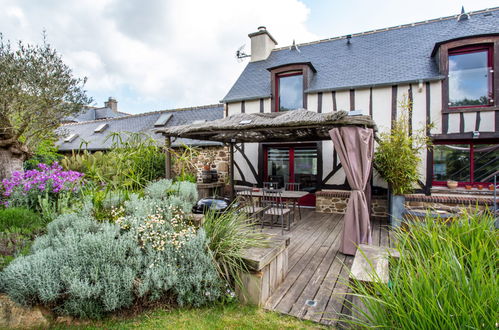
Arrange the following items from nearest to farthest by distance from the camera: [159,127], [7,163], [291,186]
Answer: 1. [7,163]
2. [291,186]
3. [159,127]

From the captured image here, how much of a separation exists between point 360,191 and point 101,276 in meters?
3.53

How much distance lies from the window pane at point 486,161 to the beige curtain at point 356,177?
405cm

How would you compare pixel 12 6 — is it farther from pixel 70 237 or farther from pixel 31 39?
pixel 70 237

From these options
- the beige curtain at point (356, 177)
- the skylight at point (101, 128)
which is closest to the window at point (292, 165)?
the beige curtain at point (356, 177)

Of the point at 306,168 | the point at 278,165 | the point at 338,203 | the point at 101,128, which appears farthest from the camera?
the point at 101,128

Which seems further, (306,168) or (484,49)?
(306,168)

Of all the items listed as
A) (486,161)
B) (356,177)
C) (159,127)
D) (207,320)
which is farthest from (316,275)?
(159,127)

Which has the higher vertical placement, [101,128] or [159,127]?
[101,128]

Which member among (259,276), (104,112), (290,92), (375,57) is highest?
(104,112)

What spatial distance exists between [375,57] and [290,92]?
8.87 feet

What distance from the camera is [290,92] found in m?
7.70

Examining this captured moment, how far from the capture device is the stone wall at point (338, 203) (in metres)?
6.45

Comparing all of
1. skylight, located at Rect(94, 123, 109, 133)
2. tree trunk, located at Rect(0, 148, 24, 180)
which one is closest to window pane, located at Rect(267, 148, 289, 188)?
tree trunk, located at Rect(0, 148, 24, 180)

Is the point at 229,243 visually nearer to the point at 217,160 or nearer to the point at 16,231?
the point at 16,231
